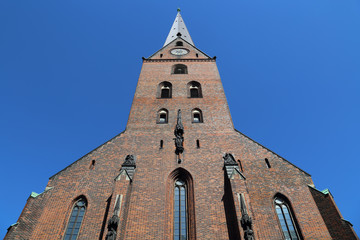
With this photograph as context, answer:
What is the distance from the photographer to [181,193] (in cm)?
1355

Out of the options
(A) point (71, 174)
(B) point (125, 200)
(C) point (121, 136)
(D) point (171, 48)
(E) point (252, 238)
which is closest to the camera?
(E) point (252, 238)

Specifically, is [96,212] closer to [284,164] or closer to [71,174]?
[71,174]

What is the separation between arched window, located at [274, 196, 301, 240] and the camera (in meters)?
11.9

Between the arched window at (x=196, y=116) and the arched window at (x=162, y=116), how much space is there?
1.74 metres

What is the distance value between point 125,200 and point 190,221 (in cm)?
296

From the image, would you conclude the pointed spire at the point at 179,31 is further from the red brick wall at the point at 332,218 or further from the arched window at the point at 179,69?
the red brick wall at the point at 332,218

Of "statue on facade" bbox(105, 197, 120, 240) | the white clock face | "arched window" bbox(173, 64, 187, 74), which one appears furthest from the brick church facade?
the white clock face

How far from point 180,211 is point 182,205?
1.13 ft

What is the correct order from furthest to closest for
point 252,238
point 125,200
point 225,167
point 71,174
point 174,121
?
point 174,121, point 71,174, point 225,167, point 125,200, point 252,238

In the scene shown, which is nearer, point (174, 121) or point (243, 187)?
point (243, 187)

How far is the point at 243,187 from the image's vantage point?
1212 cm

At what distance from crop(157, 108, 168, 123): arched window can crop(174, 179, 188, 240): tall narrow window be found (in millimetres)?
5186

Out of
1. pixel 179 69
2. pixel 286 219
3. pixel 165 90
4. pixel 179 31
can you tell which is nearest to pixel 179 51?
pixel 179 69

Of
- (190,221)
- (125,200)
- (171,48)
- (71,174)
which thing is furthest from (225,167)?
(171,48)
